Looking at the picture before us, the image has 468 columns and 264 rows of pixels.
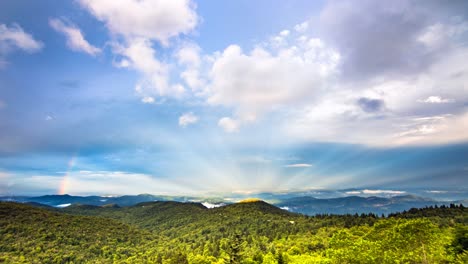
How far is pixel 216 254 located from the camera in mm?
178500

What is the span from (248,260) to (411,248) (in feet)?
261

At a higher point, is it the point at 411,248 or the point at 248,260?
the point at 411,248

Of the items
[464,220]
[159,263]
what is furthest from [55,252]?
[464,220]

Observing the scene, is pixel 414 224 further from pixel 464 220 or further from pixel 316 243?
pixel 464 220

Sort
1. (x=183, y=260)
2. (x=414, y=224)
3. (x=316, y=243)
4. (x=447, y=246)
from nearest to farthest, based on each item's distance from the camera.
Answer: (x=414, y=224), (x=447, y=246), (x=183, y=260), (x=316, y=243)

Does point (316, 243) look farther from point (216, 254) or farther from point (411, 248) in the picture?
point (411, 248)

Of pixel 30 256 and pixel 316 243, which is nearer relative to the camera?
pixel 316 243

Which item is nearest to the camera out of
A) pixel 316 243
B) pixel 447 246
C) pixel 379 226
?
pixel 447 246

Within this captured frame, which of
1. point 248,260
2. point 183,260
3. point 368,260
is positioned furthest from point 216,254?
point 368,260

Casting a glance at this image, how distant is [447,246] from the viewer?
2734 inches

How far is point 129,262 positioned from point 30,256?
66538 millimetres


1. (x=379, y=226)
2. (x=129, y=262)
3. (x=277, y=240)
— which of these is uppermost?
(x=379, y=226)

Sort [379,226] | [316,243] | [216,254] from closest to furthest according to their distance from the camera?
[379,226] < [316,243] < [216,254]

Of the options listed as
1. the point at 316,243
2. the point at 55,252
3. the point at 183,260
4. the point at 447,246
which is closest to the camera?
the point at 447,246
